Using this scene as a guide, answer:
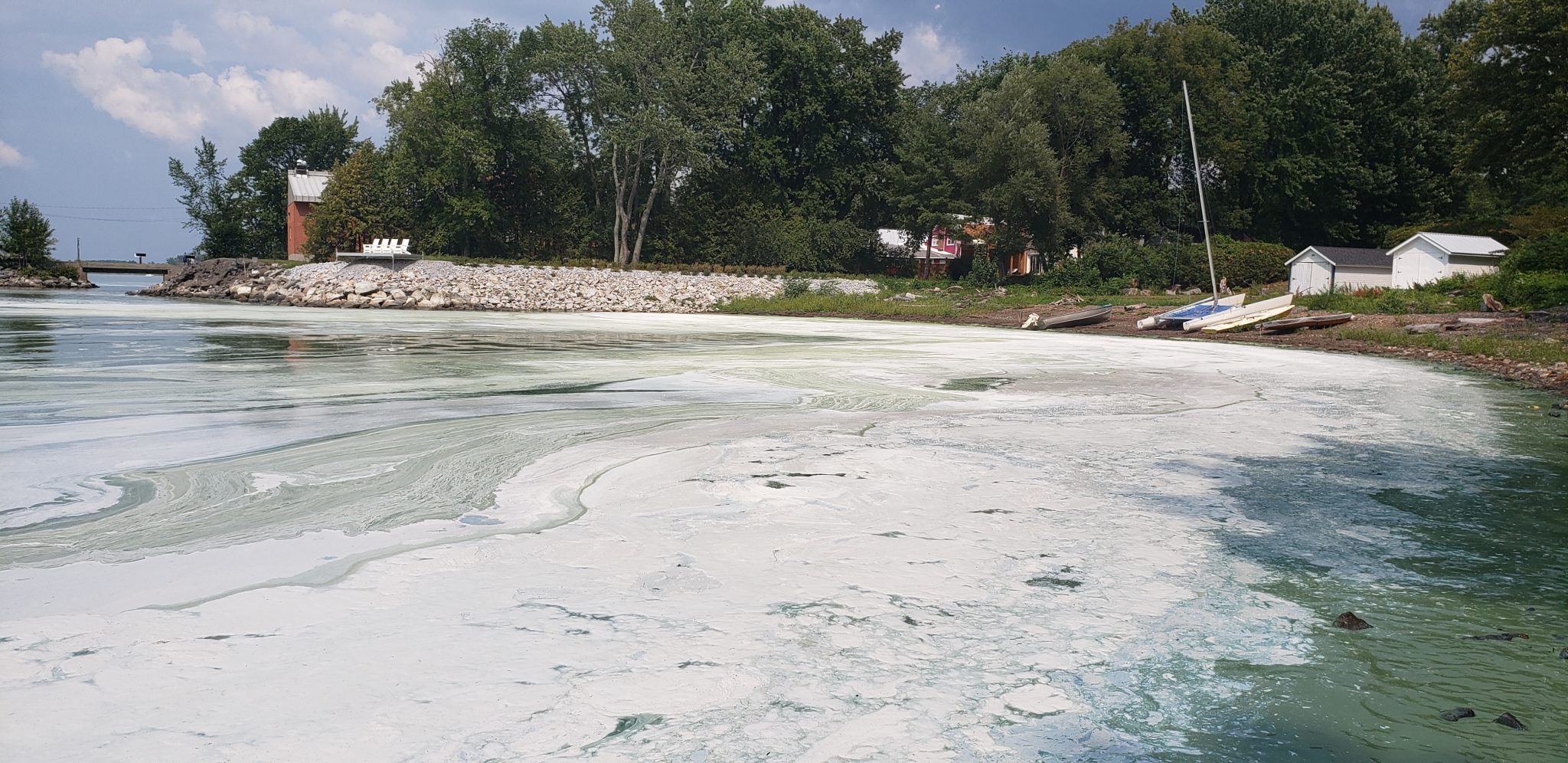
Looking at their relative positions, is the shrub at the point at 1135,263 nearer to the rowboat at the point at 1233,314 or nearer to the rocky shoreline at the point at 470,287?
the rocky shoreline at the point at 470,287

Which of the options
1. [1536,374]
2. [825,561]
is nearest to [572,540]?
[825,561]

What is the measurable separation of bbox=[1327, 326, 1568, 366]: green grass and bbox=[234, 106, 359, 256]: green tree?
210ft

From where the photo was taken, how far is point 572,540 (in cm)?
479

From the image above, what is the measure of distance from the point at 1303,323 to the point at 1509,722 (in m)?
20.8

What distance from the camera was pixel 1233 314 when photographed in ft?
76.5

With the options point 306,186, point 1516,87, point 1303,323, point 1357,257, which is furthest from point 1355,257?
point 306,186

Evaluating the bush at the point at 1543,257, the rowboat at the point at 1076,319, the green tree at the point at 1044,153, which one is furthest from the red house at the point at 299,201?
the bush at the point at 1543,257

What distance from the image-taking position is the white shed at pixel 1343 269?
123ft

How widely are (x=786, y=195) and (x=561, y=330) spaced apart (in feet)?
108

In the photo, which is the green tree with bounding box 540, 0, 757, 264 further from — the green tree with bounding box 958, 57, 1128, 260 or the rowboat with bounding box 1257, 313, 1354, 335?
the rowboat with bounding box 1257, 313, 1354, 335

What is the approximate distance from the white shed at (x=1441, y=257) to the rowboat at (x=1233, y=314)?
41.6 feet

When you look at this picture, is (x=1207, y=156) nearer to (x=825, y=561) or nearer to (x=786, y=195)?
(x=786, y=195)

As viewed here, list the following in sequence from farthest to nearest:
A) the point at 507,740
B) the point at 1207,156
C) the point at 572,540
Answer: the point at 1207,156, the point at 572,540, the point at 507,740

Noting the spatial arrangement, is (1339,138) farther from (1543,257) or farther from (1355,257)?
(1543,257)
